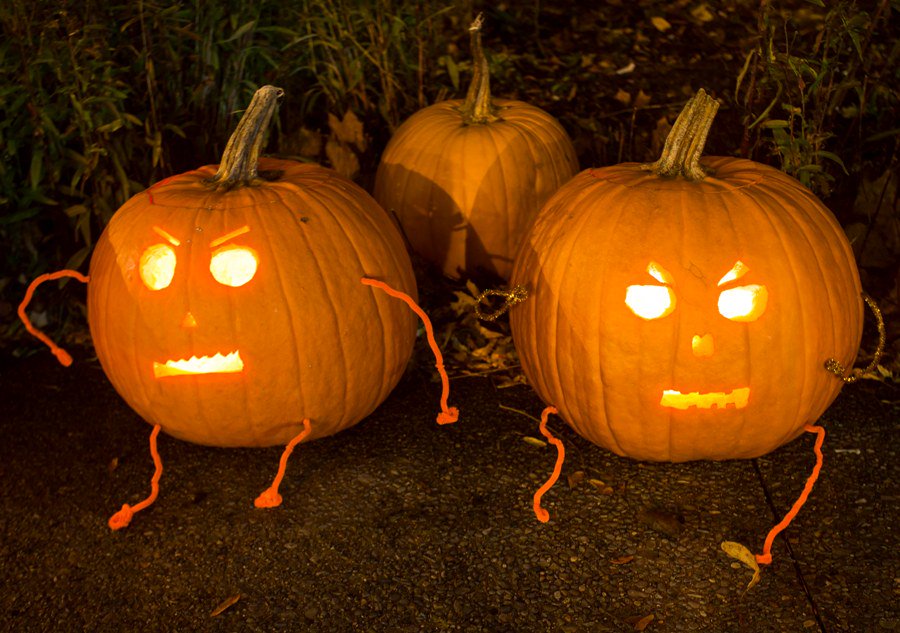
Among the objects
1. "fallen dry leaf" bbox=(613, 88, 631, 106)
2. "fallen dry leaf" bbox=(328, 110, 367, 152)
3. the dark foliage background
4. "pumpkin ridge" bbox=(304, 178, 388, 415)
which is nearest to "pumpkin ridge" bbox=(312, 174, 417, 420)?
"pumpkin ridge" bbox=(304, 178, 388, 415)

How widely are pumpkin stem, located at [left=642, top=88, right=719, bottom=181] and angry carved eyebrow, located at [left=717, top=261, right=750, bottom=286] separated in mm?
337

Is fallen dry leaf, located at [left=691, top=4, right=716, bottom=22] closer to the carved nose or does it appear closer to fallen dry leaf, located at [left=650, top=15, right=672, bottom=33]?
fallen dry leaf, located at [left=650, top=15, right=672, bottom=33]

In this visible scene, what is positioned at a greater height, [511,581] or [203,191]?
[203,191]

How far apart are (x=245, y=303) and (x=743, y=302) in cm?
140

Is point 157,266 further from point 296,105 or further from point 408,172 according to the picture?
point 296,105

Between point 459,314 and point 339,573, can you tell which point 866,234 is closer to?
point 459,314

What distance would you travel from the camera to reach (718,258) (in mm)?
2631

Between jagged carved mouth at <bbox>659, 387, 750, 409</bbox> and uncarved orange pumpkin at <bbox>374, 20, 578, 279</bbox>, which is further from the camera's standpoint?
uncarved orange pumpkin at <bbox>374, 20, 578, 279</bbox>

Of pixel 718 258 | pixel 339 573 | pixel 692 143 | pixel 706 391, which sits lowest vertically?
pixel 339 573

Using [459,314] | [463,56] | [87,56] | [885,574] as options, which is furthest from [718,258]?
[463,56]

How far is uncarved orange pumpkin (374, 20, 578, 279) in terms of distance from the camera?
373 centimetres

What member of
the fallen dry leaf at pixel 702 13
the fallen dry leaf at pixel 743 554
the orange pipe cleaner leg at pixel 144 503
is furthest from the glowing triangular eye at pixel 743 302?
the fallen dry leaf at pixel 702 13

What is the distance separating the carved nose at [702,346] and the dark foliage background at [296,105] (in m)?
1.00

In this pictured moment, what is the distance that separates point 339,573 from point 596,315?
1.01 m
